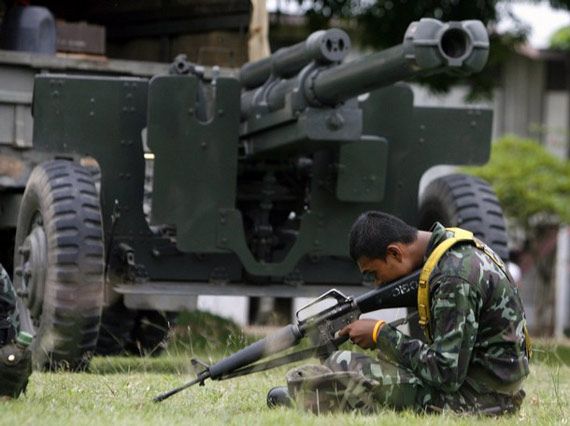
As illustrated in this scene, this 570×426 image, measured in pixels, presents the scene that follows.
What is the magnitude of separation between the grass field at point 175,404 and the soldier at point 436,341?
0.45 ft

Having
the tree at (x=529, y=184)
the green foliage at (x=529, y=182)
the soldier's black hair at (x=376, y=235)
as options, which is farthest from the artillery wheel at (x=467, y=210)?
the green foliage at (x=529, y=182)

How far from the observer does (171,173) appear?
33.8ft

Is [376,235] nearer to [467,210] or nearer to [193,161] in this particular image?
[193,161]

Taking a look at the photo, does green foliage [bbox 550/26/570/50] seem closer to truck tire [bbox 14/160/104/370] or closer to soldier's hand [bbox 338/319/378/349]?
truck tire [bbox 14/160/104/370]

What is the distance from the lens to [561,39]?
1261 inches

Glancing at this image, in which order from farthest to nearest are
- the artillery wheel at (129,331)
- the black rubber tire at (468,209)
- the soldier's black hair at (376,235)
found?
the artillery wheel at (129,331)
the black rubber tire at (468,209)
the soldier's black hair at (376,235)

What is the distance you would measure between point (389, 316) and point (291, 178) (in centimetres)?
226

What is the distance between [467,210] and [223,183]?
156 centimetres

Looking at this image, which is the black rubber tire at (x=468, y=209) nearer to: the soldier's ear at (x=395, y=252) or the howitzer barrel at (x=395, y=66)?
the howitzer barrel at (x=395, y=66)

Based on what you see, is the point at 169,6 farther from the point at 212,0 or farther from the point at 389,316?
the point at 389,316

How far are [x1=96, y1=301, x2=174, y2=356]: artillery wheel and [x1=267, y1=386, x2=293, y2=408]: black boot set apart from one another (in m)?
3.76

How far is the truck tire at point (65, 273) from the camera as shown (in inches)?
375

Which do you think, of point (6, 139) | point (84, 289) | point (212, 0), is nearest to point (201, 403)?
point (84, 289)

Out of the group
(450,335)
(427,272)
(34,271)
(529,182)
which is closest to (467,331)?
(450,335)
